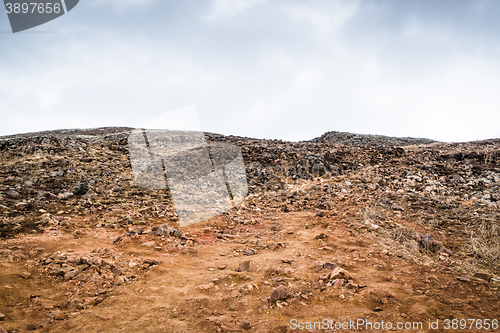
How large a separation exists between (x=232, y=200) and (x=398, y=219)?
3.93 m

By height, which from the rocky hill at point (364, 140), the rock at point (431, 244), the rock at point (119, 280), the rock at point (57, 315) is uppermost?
the rocky hill at point (364, 140)

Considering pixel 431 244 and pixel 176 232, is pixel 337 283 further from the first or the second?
pixel 176 232

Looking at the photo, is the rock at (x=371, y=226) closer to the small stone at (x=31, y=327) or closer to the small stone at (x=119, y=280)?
the small stone at (x=119, y=280)

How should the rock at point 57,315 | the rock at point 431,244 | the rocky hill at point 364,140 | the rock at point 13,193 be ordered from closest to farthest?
the rock at point 57,315 < the rock at point 431,244 < the rock at point 13,193 < the rocky hill at point 364,140

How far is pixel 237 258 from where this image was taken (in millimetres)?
3902

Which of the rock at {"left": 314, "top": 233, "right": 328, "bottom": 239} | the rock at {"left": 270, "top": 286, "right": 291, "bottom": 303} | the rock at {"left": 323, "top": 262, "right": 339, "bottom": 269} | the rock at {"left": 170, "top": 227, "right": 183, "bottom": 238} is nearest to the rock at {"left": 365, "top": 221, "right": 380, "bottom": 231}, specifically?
the rock at {"left": 314, "top": 233, "right": 328, "bottom": 239}

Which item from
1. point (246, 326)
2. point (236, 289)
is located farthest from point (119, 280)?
point (246, 326)

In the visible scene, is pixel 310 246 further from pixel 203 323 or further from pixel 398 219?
pixel 203 323

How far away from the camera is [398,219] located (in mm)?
5012

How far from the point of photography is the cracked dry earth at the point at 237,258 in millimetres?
2463

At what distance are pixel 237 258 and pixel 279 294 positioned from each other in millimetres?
1320

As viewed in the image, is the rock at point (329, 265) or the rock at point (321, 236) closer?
the rock at point (329, 265)

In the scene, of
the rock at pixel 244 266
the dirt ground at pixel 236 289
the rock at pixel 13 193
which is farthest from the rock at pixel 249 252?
the rock at pixel 13 193

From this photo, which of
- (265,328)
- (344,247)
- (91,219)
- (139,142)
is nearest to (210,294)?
(265,328)
